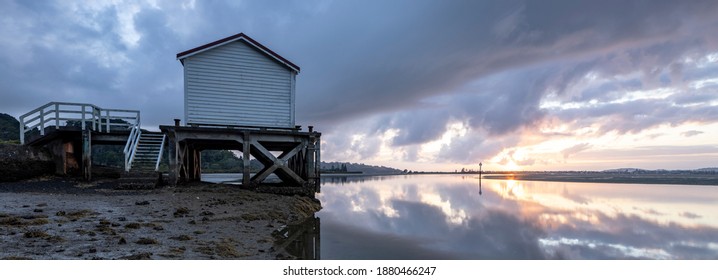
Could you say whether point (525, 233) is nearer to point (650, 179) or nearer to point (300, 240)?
point (300, 240)

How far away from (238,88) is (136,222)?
9273 millimetres

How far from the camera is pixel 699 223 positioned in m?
12.8

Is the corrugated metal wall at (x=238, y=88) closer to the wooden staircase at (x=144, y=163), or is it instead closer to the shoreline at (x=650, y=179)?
the wooden staircase at (x=144, y=163)

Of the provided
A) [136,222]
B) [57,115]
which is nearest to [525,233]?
[136,222]

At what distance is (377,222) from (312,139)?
5.80 meters

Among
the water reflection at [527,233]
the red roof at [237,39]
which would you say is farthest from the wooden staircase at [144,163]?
the water reflection at [527,233]

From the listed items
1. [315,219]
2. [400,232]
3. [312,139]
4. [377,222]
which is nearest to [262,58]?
[312,139]

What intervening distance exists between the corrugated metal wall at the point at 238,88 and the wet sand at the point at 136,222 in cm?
384

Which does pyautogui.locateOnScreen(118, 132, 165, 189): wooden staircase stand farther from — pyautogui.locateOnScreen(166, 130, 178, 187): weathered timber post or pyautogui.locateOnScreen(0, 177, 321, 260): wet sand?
pyautogui.locateOnScreen(0, 177, 321, 260): wet sand

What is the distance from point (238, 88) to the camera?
1612 centimetres

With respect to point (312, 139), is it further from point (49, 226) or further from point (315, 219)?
point (49, 226)

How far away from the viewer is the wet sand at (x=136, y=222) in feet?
19.3

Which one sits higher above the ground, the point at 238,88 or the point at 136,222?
the point at 238,88

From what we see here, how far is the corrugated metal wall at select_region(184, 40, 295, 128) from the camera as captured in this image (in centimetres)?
1569
